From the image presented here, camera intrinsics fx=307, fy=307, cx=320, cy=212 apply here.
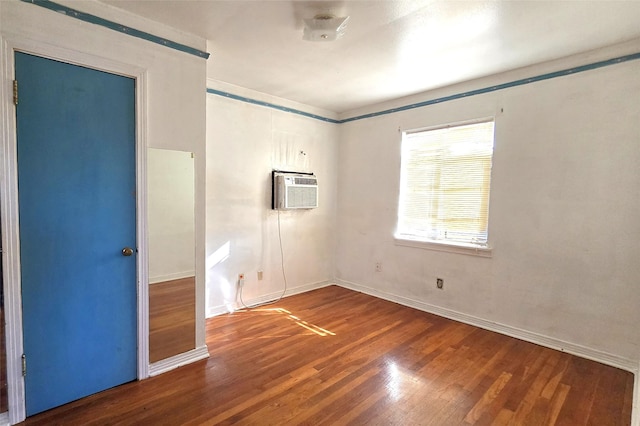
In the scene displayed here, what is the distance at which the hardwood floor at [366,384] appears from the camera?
1876 millimetres

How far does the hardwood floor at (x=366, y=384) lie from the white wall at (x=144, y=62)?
0.51m

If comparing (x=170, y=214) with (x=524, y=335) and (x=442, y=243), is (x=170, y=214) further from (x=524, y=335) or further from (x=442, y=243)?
(x=524, y=335)

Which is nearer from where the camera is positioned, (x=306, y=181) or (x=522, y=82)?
(x=522, y=82)

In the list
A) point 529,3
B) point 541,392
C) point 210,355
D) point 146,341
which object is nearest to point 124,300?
point 146,341

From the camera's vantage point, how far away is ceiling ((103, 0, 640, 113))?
1.95 metres

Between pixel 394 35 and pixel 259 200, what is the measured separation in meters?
2.28

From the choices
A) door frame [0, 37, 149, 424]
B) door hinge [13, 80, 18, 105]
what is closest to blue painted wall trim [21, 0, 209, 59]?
door frame [0, 37, 149, 424]

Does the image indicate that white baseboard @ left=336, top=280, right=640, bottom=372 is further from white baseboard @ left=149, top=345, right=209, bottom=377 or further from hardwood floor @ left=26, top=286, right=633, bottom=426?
white baseboard @ left=149, top=345, right=209, bottom=377

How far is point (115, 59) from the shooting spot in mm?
2023

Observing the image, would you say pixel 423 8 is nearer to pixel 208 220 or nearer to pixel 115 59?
pixel 115 59

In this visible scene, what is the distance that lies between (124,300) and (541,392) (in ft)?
9.78

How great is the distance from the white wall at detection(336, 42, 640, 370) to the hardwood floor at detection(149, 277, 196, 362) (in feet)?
8.41

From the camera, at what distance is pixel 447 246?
3.43 meters

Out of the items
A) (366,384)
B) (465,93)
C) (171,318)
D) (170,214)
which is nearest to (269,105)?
(170,214)
